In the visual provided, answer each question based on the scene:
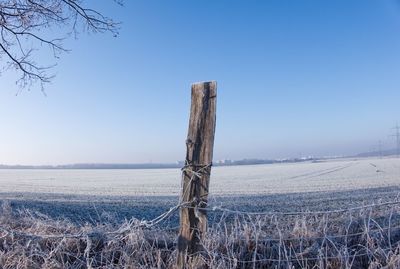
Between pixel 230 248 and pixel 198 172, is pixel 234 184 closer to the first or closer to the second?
pixel 230 248

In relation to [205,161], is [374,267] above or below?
below

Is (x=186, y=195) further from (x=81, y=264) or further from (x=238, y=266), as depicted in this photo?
(x=81, y=264)

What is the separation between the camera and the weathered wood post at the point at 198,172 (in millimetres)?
3973

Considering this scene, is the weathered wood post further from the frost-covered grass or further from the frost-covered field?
the frost-covered field

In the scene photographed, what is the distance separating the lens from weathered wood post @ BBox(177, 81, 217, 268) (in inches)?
156

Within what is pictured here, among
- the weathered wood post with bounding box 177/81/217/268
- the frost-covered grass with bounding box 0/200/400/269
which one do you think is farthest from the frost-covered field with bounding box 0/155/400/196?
the weathered wood post with bounding box 177/81/217/268

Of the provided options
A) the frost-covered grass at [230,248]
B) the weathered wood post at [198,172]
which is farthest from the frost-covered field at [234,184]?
the weathered wood post at [198,172]

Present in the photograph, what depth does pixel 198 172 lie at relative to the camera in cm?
400

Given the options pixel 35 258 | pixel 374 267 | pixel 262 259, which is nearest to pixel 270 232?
pixel 262 259

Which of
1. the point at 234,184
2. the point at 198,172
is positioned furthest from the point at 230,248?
the point at 234,184

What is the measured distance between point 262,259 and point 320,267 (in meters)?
0.58

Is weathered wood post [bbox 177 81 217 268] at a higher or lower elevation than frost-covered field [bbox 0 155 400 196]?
higher

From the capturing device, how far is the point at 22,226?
6.00 m

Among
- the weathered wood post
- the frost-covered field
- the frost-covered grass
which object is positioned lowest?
the frost-covered field
